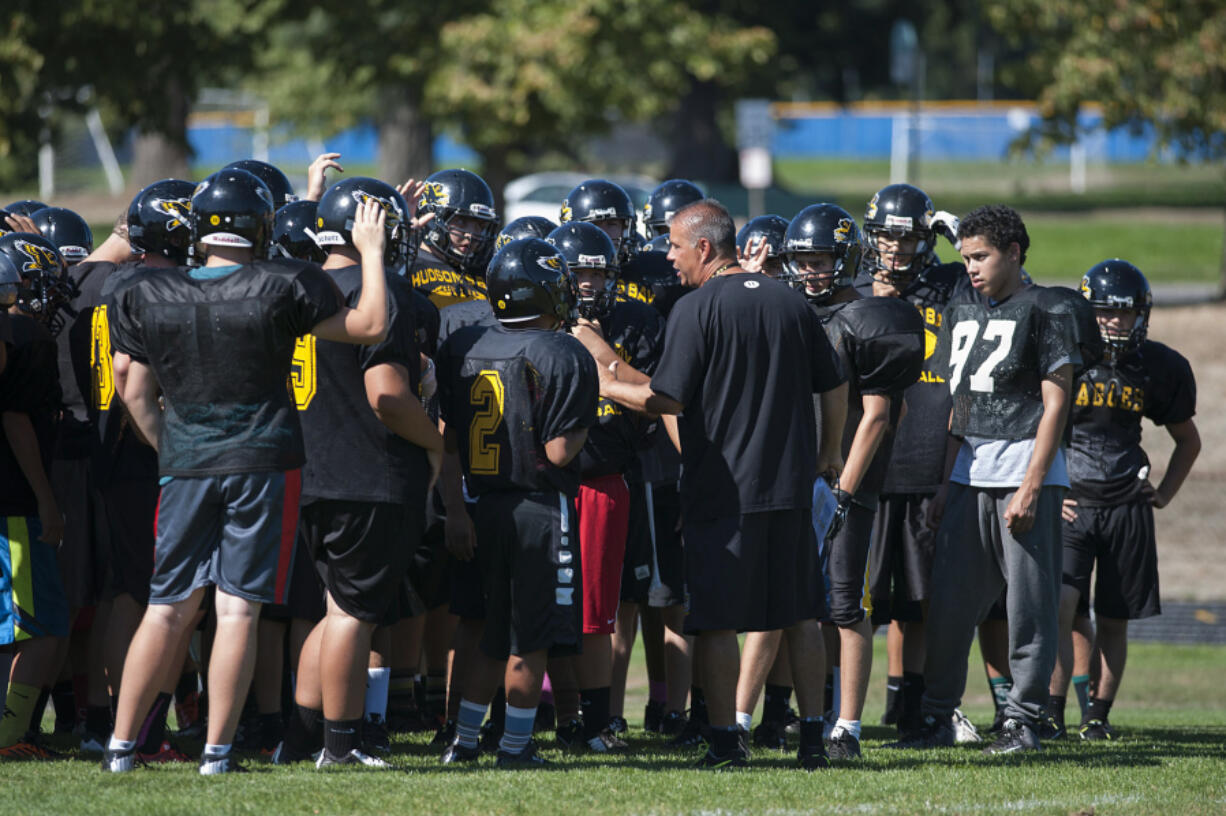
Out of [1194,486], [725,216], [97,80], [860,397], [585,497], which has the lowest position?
[1194,486]

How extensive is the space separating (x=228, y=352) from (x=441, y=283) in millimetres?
1864

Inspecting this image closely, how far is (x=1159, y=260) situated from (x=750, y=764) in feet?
84.6

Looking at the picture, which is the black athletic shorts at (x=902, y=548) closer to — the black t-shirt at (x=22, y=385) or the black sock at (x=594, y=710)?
the black sock at (x=594, y=710)

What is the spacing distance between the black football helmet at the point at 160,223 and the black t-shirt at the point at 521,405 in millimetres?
1422

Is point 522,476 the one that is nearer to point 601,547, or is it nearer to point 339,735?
point 601,547

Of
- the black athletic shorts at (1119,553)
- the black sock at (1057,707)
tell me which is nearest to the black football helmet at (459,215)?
the black athletic shorts at (1119,553)

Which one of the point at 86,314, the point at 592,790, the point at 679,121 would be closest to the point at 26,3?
the point at 86,314

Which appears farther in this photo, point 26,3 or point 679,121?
point 679,121

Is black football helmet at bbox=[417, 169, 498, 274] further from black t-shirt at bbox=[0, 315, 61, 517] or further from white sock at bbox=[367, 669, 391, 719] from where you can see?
white sock at bbox=[367, 669, 391, 719]

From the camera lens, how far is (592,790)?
555cm

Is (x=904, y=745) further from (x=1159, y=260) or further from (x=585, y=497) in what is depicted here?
(x=1159, y=260)

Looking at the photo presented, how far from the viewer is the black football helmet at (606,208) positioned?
8.12 meters

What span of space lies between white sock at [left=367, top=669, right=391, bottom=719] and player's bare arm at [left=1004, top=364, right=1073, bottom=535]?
9.09ft

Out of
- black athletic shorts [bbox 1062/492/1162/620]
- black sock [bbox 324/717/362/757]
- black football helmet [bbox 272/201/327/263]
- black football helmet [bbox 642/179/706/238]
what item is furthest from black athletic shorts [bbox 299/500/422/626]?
black athletic shorts [bbox 1062/492/1162/620]
